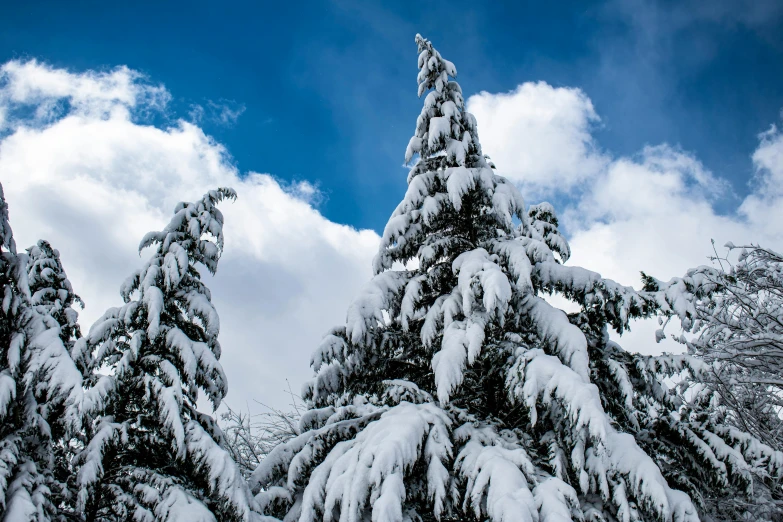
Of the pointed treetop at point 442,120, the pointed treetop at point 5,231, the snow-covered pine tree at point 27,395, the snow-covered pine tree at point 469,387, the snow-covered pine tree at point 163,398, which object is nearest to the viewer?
the snow-covered pine tree at point 469,387

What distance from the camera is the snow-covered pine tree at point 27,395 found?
5.73 m

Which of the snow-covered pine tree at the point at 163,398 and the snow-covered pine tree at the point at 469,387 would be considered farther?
the snow-covered pine tree at the point at 163,398

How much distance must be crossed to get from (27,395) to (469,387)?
237 inches

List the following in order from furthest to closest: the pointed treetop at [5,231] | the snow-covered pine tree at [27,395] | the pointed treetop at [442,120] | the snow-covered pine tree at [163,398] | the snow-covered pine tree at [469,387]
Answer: the pointed treetop at [442,120] → the snow-covered pine tree at [163,398] → the pointed treetop at [5,231] → the snow-covered pine tree at [27,395] → the snow-covered pine tree at [469,387]

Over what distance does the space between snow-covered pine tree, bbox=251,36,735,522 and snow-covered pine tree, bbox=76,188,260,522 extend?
1545 mm

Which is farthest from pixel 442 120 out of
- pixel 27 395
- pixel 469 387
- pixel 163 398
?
pixel 27 395

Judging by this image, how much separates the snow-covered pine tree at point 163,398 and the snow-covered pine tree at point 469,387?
1.55 m

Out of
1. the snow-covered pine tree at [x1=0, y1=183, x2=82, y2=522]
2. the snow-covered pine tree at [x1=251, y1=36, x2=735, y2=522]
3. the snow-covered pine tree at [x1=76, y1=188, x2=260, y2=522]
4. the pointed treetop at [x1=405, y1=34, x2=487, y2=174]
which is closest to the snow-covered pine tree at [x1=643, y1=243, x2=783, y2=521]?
the snow-covered pine tree at [x1=251, y1=36, x2=735, y2=522]

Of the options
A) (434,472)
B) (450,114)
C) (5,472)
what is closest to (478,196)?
(450,114)

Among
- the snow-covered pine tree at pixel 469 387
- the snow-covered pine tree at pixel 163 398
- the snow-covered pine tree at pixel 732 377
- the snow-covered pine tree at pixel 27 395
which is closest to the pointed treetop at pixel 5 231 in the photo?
the snow-covered pine tree at pixel 27 395

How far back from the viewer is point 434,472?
512cm

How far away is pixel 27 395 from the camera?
250 inches

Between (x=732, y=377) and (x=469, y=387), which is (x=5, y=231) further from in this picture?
(x=732, y=377)

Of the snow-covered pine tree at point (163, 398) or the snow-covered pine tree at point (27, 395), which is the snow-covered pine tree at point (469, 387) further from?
the snow-covered pine tree at point (27, 395)
